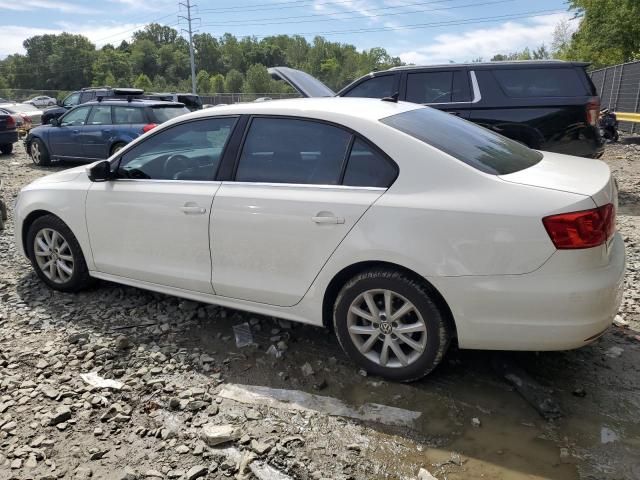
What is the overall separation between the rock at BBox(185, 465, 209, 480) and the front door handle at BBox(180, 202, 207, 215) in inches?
64.4

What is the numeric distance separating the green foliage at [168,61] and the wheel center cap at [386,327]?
289 ft

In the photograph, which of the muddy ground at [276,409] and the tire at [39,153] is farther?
the tire at [39,153]

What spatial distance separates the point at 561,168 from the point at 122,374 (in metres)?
3.02

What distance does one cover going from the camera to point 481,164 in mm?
3055

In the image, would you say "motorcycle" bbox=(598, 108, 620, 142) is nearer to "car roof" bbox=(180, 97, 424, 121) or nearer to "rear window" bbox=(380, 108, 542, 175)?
"rear window" bbox=(380, 108, 542, 175)

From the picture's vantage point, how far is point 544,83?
721 centimetres

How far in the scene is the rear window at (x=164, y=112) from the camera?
11117 millimetres

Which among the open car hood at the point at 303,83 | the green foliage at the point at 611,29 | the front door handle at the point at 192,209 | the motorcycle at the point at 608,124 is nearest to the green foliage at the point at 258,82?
the green foliage at the point at 611,29

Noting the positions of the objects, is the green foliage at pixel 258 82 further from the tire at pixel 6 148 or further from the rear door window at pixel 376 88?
the rear door window at pixel 376 88

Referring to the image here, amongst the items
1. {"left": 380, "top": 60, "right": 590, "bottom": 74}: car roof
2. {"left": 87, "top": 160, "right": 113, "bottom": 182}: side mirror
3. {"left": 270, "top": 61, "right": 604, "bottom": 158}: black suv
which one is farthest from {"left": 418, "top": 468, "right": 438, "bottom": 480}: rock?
{"left": 380, "top": 60, "right": 590, "bottom": 74}: car roof

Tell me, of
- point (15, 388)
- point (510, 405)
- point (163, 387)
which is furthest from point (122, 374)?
point (510, 405)

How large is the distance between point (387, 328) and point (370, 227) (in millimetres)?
606

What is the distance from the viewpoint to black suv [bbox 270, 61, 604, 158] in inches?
277

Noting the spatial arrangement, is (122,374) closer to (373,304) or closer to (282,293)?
(282,293)
